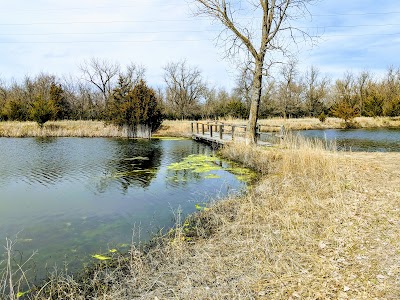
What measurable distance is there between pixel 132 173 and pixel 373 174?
8038 mm

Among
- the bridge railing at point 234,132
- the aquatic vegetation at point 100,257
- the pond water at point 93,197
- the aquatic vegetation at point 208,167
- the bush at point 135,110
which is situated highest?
the bush at point 135,110

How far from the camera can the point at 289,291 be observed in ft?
10.8

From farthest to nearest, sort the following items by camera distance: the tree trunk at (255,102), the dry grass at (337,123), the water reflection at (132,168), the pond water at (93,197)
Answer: the dry grass at (337,123) < the tree trunk at (255,102) < the water reflection at (132,168) < the pond water at (93,197)

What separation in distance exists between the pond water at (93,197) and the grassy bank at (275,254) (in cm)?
88

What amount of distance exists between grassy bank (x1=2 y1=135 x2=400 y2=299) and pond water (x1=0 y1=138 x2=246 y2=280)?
0.88 metres

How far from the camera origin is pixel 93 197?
8.32m

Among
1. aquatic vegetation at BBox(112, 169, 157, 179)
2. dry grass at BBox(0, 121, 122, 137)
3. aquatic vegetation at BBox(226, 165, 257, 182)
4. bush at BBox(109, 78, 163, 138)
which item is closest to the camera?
aquatic vegetation at BBox(226, 165, 257, 182)

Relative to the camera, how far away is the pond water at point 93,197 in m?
5.55

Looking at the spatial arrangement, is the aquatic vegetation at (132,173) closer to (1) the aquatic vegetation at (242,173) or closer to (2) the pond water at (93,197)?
(2) the pond water at (93,197)

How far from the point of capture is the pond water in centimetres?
555

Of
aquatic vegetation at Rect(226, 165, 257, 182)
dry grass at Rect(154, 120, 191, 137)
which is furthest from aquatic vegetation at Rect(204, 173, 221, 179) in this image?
dry grass at Rect(154, 120, 191, 137)

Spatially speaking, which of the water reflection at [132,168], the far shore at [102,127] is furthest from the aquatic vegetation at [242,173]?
the far shore at [102,127]

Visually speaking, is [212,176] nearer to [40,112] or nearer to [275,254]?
[275,254]

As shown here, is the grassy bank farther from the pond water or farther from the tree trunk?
the tree trunk
